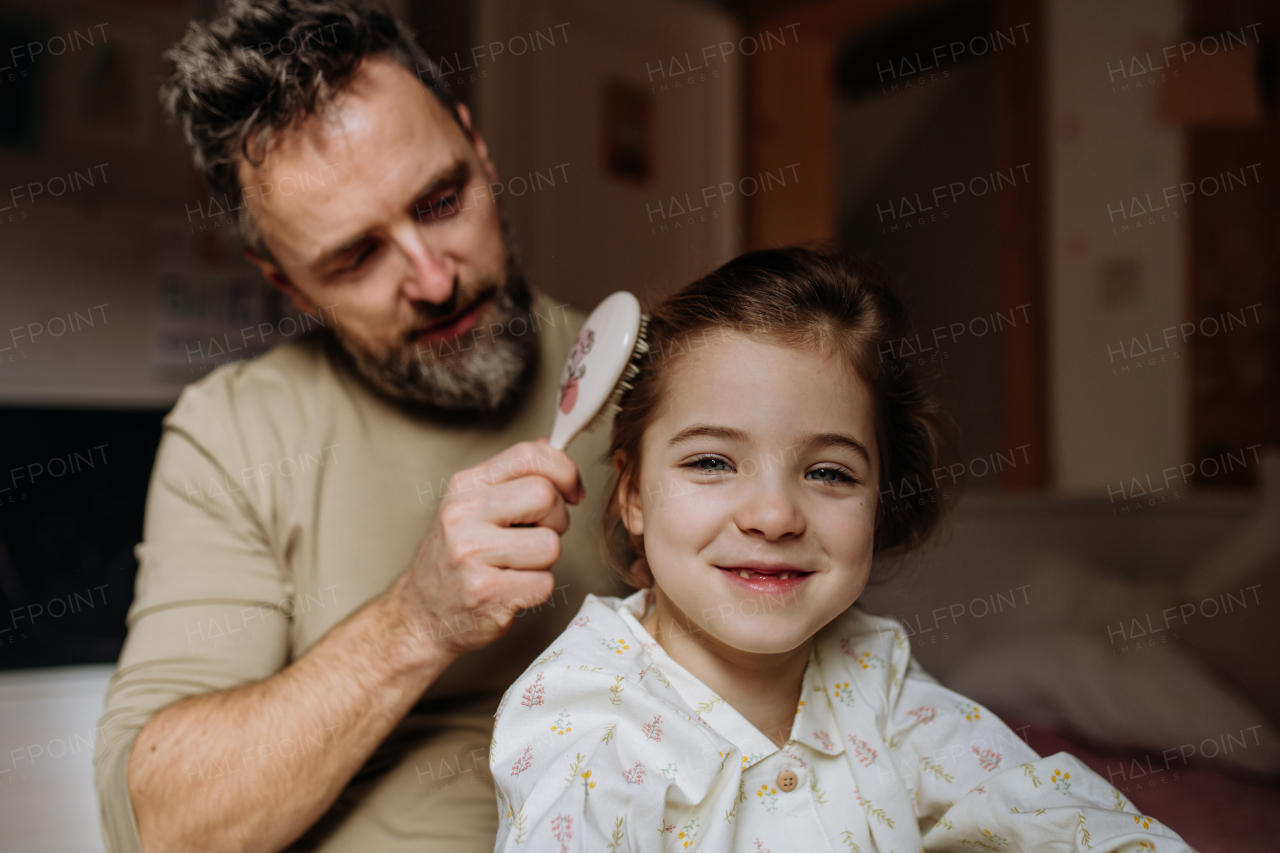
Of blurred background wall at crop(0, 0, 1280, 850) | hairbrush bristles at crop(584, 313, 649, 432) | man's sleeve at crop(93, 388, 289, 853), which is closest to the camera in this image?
hairbrush bristles at crop(584, 313, 649, 432)

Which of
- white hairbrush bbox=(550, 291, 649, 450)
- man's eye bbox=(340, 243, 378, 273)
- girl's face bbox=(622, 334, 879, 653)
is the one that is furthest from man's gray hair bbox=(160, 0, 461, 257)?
girl's face bbox=(622, 334, 879, 653)

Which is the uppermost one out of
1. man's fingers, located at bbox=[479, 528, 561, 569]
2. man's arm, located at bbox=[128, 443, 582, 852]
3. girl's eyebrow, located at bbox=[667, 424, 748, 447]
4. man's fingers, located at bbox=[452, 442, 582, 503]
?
girl's eyebrow, located at bbox=[667, 424, 748, 447]

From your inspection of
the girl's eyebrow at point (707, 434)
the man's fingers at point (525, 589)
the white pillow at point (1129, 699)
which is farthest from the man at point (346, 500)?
the white pillow at point (1129, 699)

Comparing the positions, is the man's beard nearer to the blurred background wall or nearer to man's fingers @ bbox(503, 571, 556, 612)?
the blurred background wall

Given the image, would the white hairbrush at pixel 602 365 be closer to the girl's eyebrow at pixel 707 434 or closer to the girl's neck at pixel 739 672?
the girl's eyebrow at pixel 707 434

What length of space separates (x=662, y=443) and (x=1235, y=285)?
2.17 metres

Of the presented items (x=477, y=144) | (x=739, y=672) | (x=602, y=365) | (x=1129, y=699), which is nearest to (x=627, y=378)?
(x=602, y=365)

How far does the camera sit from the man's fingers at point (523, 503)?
0.69 metres

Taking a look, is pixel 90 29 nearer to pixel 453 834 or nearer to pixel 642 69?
pixel 642 69

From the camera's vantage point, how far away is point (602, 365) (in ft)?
2.24

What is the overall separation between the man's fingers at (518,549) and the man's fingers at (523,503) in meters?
0.01

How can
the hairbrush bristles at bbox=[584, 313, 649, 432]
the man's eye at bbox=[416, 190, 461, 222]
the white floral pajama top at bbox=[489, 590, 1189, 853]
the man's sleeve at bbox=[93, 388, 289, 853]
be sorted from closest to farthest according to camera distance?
the white floral pajama top at bbox=[489, 590, 1189, 853], the hairbrush bristles at bbox=[584, 313, 649, 432], the man's sleeve at bbox=[93, 388, 289, 853], the man's eye at bbox=[416, 190, 461, 222]

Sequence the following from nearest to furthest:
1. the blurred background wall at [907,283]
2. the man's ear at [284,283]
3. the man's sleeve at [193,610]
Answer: the man's sleeve at [193,610] < the man's ear at [284,283] < the blurred background wall at [907,283]

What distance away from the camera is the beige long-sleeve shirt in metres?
0.81
